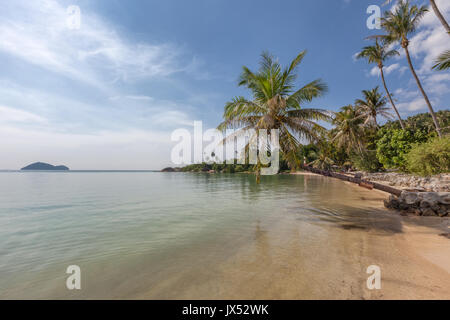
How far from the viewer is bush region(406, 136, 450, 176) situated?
1301 cm

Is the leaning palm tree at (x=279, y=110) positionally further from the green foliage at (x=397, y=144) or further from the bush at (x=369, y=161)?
the bush at (x=369, y=161)

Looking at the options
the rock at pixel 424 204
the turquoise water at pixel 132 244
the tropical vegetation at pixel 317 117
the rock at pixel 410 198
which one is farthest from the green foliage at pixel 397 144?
the turquoise water at pixel 132 244

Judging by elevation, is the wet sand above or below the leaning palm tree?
below

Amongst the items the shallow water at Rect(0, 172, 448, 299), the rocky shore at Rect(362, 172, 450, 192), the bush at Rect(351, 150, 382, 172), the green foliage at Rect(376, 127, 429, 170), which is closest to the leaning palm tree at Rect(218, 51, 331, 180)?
the shallow water at Rect(0, 172, 448, 299)

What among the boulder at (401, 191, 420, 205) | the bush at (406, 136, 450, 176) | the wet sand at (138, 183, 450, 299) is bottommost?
the wet sand at (138, 183, 450, 299)

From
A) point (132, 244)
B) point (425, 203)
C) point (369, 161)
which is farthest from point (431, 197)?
point (369, 161)

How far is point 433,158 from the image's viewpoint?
45.9 feet

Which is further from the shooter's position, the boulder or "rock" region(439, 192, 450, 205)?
the boulder

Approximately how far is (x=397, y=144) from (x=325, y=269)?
996 inches

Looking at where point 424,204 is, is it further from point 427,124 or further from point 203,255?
point 427,124

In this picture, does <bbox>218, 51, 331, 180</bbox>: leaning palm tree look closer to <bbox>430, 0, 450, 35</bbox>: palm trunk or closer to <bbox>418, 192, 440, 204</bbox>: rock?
<bbox>418, 192, 440, 204</bbox>: rock

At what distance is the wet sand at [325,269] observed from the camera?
122 inches

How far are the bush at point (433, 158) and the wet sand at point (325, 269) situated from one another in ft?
36.5

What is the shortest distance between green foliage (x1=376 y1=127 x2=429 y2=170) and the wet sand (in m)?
19.4
